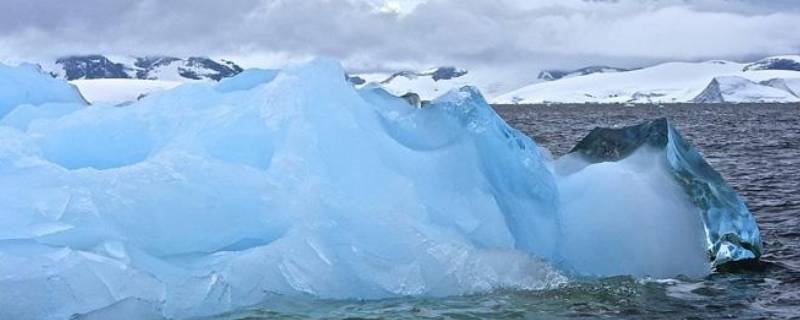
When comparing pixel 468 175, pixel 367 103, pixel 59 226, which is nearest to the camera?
pixel 59 226

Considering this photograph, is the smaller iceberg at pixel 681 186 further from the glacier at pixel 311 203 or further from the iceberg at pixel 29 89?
the iceberg at pixel 29 89

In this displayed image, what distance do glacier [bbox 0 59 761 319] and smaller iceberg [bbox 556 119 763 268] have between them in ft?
0.09

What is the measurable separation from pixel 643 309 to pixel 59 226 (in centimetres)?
572

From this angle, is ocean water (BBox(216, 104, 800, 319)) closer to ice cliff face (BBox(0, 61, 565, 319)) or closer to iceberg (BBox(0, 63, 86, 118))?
ice cliff face (BBox(0, 61, 565, 319))

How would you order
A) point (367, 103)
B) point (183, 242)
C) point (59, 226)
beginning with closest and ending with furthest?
1. point (59, 226)
2. point (183, 242)
3. point (367, 103)

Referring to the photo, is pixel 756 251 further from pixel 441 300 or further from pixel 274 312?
pixel 274 312

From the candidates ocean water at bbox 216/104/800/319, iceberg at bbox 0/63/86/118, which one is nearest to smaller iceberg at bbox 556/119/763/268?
ocean water at bbox 216/104/800/319

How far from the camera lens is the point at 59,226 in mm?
8141

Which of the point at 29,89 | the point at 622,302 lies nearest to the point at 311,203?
the point at 622,302

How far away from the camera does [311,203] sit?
9305mm

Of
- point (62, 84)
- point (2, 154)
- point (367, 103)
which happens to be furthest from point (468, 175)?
point (62, 84)

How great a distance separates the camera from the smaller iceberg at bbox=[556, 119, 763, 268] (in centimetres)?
1149

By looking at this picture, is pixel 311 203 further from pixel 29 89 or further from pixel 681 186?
pixel 29 89

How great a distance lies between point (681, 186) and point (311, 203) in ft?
16.4
